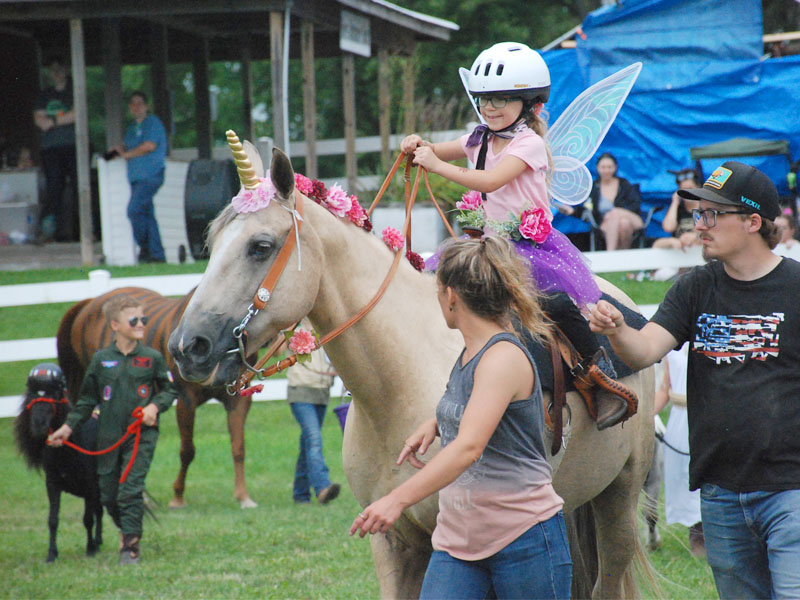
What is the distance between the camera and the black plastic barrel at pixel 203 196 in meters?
14.9

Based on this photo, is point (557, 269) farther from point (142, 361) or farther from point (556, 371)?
point (142, 361)

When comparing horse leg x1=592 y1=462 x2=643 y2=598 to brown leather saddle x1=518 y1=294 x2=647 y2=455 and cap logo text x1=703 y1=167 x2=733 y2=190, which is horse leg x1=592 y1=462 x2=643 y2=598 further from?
cap logo text x1=703 y1=167 x2=733 y2=190

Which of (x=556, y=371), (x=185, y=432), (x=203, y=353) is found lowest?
(x=185, y=432)

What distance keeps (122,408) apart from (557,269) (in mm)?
4259

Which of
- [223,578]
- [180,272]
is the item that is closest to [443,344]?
[223,578]

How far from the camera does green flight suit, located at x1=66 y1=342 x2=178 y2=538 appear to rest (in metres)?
7.38

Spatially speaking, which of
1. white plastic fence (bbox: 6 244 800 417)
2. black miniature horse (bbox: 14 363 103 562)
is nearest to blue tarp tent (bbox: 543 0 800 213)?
white plastic fence (bbox: 6 244 800 417)

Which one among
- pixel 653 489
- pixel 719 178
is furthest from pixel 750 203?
pixel 653 489

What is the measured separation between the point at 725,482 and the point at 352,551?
4.04m

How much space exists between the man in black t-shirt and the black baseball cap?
14.4 meters

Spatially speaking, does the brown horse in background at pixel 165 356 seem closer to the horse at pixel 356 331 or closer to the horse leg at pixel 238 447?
the horse leg at pixel 238 447

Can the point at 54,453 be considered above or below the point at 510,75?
below

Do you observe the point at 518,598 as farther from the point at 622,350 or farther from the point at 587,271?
the point at 587,271

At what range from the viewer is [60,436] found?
7344 millimetres
